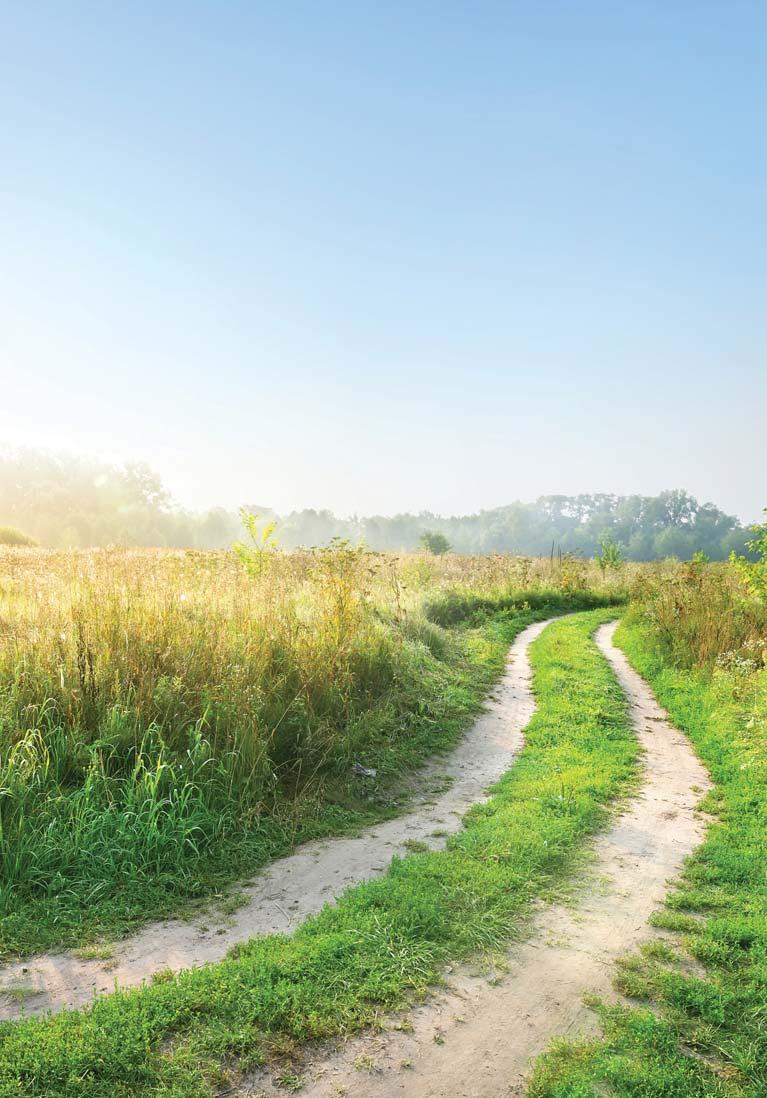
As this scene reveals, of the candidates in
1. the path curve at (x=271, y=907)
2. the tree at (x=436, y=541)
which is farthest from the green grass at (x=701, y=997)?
the tree at (x=436, y=541)

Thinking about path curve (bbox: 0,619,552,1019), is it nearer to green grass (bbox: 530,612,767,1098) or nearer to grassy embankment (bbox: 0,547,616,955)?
grassy embankment (bbox: 0,547,616,955)

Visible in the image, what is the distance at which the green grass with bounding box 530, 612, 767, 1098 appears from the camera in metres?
3.07

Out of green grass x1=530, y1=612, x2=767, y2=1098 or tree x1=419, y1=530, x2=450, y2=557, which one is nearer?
green grass x1=530, y1=612, x2=767, y2=1098

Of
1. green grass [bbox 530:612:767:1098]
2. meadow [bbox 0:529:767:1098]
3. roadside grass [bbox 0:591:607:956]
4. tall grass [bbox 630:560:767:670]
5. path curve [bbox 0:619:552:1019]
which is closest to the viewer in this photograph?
green grass [bbox 530:612:767:1098]

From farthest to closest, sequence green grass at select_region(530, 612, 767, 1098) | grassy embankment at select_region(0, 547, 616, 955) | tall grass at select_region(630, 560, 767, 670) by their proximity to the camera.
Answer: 1. tall grass at select_region(630, 560, 767, 670)
2. grassy embankment at select_region(0, 547, 616, 955)
3. green grass at select_region(530, 612, 767, 1098)

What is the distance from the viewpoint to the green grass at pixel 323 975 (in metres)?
3.08

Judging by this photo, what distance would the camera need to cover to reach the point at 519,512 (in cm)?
12269

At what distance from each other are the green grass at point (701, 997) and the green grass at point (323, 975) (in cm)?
82

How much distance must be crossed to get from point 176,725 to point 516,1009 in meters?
3.82

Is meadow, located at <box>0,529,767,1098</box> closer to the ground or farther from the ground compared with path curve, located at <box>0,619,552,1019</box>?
farther from the ground

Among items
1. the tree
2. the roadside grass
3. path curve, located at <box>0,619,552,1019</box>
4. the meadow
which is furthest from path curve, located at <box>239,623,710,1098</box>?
the tree

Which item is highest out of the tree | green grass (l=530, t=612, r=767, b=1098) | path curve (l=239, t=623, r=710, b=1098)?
the tree

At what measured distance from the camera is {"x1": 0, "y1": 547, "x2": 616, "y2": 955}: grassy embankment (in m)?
5.00

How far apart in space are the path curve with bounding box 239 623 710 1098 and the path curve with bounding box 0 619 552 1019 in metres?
1.28
